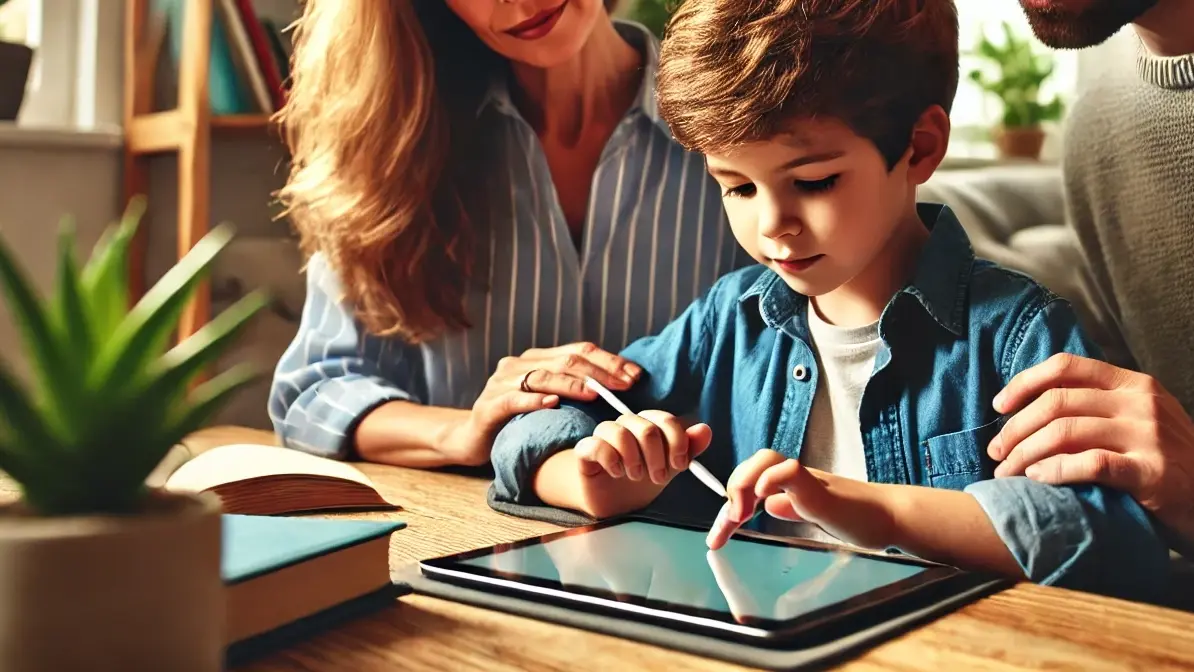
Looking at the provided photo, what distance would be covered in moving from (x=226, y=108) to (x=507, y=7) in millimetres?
1032

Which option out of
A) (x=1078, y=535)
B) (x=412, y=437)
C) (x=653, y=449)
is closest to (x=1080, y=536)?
(x=1078, y=535)

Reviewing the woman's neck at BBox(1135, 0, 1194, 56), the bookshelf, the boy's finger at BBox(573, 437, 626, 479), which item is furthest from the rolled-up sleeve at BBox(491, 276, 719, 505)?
the bookshelf

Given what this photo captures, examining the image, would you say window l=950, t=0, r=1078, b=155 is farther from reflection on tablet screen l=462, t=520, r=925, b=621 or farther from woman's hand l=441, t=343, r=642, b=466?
reflection on tablet screen l=462, t=520, r=925, b=621

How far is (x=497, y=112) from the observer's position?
A: 1.51 m

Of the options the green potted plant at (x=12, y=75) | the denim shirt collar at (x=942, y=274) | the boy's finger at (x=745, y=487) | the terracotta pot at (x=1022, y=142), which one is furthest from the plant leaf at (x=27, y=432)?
the terracotta pot at (x=1022, y=142)

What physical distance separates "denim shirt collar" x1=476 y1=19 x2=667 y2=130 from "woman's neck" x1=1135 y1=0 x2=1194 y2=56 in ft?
A: 1.85

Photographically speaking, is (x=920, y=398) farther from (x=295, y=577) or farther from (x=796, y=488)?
(x=295, y=577)

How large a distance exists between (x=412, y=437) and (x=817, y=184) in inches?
22.8

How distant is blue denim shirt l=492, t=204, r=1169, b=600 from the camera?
0.81m

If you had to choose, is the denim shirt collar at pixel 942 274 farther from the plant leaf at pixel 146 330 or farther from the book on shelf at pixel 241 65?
the book on shelf at pixel 241 65

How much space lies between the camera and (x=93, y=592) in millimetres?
387

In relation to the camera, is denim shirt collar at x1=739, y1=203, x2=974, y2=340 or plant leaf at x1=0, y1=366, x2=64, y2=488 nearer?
plant leaf at x1=0, y1=366, x2=64, y2=488

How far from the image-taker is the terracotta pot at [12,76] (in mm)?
1956

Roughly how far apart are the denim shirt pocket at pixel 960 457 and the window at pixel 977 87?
106 cm
